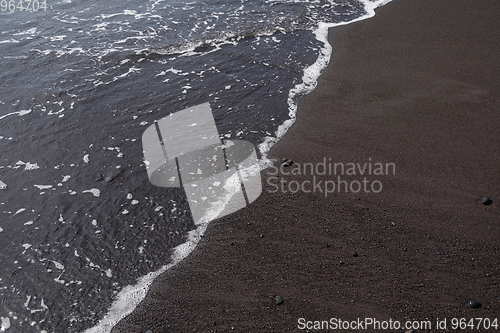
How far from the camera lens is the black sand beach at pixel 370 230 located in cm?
436

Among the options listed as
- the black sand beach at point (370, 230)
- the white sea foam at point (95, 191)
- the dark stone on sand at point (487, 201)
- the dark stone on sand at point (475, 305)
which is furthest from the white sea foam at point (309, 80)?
the dark stone on sand at point (475, 305)

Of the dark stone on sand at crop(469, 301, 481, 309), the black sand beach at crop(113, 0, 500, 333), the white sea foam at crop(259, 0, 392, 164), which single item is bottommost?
the dark stone on sand at crop(469, 301, 481, 309)

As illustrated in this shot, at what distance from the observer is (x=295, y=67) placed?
352 inches

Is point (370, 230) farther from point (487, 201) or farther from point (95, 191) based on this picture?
point (95, 191)

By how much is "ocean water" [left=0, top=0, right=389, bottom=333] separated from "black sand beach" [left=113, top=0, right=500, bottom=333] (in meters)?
0.51

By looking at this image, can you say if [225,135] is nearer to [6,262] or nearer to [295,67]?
[295,67]

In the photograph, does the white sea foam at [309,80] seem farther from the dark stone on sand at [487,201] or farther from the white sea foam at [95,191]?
the dark stone on sand at [487,201]

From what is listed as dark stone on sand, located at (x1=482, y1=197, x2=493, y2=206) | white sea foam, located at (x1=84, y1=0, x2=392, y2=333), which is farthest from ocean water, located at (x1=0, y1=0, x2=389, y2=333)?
dark stone on sand, located at (x1=482, y1=197, x2=493, y2=206)

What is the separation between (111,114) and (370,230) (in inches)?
209

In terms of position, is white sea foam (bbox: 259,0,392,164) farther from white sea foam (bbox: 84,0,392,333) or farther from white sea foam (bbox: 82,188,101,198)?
white sea foam (bbox: 82,188,101,198)

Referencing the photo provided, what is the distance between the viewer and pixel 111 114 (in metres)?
7.62

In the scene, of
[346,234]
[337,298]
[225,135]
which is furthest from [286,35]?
[337,298]

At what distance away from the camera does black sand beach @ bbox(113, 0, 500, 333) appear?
4.36 metres

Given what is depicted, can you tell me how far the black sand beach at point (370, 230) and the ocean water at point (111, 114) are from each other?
0.51m
